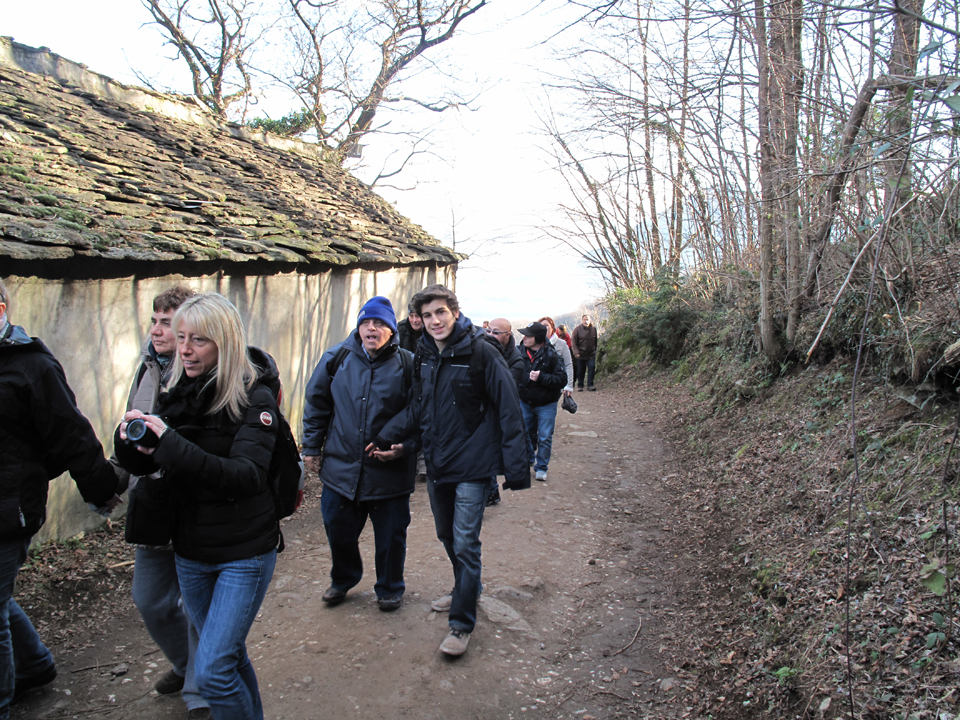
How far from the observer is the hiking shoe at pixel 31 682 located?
356 centimetres

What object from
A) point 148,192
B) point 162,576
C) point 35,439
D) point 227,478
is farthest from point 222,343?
point 148,192

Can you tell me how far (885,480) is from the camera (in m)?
4.88

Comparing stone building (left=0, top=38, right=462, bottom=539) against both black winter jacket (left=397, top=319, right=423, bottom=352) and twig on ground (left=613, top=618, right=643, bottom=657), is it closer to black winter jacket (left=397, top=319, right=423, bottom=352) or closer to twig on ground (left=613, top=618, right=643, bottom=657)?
black winter jacket (left=397, top=319, right=423, bottom=352)

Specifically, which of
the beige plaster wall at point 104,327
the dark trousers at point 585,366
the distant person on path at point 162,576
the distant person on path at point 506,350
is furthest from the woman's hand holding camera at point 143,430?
the dark trousers at point 585,366

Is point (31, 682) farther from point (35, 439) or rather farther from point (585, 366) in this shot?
point (585, 366)

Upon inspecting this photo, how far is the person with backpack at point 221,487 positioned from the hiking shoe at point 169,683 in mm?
1086

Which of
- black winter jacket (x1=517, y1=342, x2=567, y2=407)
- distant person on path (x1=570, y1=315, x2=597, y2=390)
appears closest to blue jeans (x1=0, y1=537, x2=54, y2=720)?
black winter jacket (x1=517, y1=342, x2=567, y2=407)

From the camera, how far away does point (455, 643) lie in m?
3.89

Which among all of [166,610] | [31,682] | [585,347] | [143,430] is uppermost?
[585,347]

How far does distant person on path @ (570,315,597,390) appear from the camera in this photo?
1766 centimetres

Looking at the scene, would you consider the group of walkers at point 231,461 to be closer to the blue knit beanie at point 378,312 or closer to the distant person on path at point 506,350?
the blue knit beanie at point 378,312

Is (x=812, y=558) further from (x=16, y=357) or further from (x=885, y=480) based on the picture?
(x=16, y=357)

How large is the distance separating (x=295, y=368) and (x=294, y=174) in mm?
5352

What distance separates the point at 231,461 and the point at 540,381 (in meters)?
5.30
